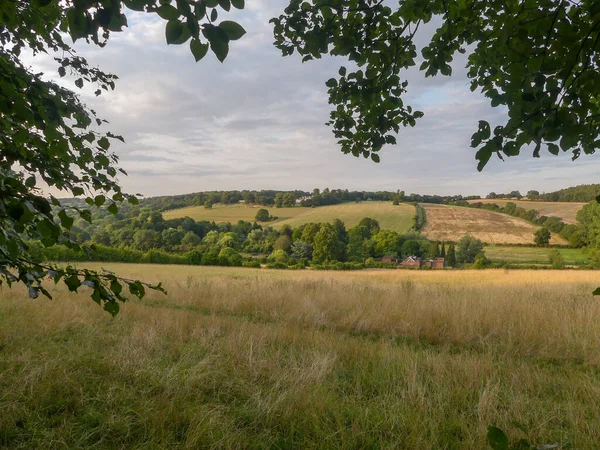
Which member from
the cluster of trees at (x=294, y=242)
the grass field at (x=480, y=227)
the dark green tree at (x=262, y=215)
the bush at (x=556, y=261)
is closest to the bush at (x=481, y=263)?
the cluster of trees at (x=294, y=242)

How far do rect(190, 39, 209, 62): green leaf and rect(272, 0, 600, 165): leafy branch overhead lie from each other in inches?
50.2

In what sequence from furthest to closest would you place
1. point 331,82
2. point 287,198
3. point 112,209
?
point 287,198, point 331,82, point 112,209

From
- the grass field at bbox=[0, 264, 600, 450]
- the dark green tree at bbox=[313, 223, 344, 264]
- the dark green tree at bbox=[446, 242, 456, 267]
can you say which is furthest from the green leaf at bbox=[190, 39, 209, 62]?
the dark green tree at bbox=[446, 242, 456, 267]

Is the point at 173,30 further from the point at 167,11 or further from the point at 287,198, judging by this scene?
the point at 287,198

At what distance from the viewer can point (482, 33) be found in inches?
111

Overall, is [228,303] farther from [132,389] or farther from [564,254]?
[564,254]

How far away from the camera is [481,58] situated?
2967mm

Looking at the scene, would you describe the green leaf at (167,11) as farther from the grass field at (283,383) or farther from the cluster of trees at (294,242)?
the cluster of trees at (294,242)

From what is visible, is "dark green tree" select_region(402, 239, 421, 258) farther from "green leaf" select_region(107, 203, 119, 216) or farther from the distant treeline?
"green leaf" select_region(107, 203, 119, 216)

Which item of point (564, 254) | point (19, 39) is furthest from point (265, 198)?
point (19, 39)

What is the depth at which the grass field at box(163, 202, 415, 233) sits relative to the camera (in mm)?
58375

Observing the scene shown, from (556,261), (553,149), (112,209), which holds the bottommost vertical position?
(556,261)

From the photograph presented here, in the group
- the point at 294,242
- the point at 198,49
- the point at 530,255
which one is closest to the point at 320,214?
the point at 294,242

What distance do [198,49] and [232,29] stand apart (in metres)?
0.14
